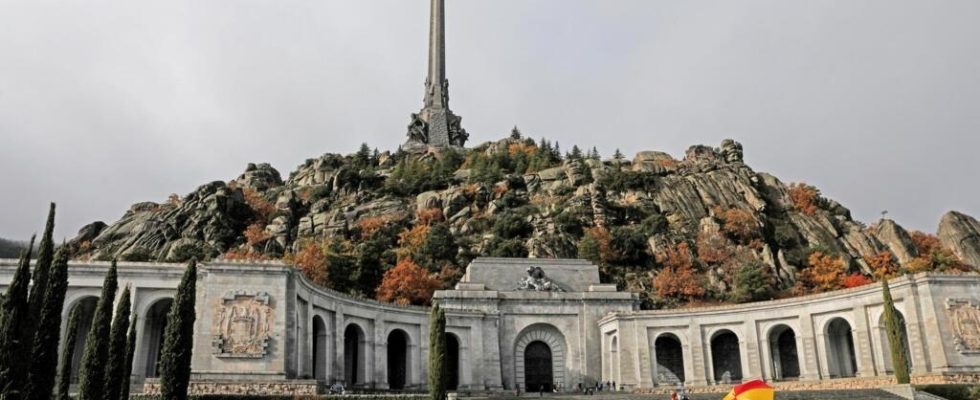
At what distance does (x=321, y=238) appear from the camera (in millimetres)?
70062

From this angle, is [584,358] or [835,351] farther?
[584,358]

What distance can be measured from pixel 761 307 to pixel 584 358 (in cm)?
1046

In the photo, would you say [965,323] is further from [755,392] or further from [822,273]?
[755,392]

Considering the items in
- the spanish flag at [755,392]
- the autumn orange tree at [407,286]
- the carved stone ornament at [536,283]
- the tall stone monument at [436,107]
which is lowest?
the spanish flag at [755,392]

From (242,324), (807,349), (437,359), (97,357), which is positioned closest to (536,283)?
(807,349)

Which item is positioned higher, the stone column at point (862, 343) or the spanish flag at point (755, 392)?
the stone column at point (862, 343)

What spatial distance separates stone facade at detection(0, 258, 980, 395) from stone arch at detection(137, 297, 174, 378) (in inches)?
3.4

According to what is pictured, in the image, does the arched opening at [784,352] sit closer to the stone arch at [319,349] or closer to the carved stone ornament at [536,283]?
the carved stone ornament at [536,283]

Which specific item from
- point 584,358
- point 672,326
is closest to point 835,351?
point 672,326

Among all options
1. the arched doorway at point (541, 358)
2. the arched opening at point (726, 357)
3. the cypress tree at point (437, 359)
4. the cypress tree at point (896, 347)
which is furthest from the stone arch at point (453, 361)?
the cypress tree at point (896, 347)

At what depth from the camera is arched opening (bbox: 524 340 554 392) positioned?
45.2 metres

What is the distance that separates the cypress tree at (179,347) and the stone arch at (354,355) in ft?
46.0

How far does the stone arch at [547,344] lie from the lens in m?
45.0

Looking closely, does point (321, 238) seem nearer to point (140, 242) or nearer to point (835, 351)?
point (140, 242)
